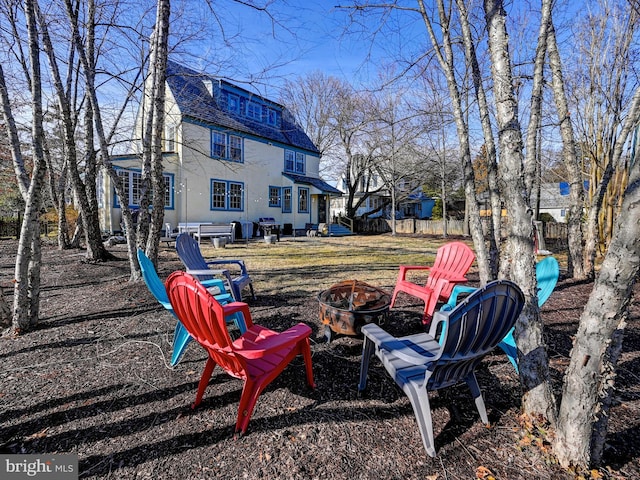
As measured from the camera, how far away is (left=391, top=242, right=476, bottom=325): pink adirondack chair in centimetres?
372

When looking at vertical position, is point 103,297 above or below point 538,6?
below

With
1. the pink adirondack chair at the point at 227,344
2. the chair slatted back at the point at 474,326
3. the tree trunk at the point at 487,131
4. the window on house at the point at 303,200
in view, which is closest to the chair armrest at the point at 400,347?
the chair slatted back at the point at 474,326

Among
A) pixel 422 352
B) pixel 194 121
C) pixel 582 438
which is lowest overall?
pixel 582 438

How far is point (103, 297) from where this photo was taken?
477 cm

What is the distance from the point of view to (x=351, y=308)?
3100 millimetres

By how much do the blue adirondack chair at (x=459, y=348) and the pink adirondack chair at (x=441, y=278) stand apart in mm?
1732

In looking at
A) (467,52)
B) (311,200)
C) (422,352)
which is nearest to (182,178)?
(311,200)

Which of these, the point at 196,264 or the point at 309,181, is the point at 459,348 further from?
the point at 309,181

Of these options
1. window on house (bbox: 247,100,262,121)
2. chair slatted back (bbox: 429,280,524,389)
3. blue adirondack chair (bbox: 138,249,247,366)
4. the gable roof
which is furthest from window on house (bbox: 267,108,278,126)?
chair slatted back (bbox: 429,280,524,389)

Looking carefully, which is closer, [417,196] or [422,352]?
[422,352]

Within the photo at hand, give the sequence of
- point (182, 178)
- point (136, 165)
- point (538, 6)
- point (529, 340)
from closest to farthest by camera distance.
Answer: point (529, 340) < point (538, 6) < point (136, 165) < point (182, 178)

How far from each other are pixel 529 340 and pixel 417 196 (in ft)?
105

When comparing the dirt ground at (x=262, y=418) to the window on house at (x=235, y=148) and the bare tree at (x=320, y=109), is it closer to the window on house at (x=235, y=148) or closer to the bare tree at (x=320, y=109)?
the window on house at (x=235, y=148)

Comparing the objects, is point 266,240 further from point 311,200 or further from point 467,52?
point 467,52
